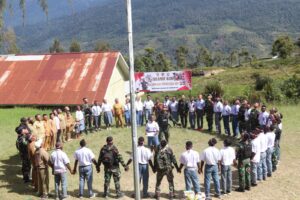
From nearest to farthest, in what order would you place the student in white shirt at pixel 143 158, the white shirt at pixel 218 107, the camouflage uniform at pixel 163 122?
the student in white shirt at pixel 143 158, the camouflage uniform at pixel 163 122, the white shirt at pixel 218 107

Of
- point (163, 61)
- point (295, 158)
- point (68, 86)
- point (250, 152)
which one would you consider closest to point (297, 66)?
point (163, 61)

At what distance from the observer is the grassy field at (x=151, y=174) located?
15.6 metres

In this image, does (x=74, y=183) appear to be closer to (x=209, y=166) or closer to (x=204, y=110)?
(x=209, y=166)

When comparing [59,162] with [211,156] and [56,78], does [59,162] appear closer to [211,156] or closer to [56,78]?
[211,156]

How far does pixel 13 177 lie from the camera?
17.3m

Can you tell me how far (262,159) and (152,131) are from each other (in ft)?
15.5

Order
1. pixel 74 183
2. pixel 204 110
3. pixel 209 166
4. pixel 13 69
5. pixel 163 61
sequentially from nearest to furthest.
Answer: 1. pixel 209 166
2. pixel 74 183
3. pixel 204 110
4. pixel 13 69
5. pixel 163 61

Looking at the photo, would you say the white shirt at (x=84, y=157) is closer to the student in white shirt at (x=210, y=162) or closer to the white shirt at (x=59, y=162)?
the white shirt at (x=59, y=162)

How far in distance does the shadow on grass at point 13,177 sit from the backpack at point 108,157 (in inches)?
115

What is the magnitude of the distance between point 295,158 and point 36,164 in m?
10.8

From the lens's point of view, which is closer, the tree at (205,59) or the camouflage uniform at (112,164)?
the camouflage uniform at (112,164)

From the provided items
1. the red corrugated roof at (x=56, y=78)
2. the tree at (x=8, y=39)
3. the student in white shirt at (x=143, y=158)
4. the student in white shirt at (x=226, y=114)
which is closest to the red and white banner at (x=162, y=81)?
the red corrugated roof at (x=56, y=78)

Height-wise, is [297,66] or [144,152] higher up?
[297,66]

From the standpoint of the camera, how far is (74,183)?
1662cm
